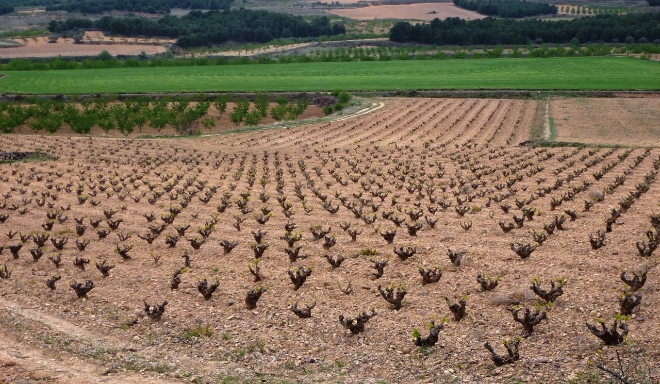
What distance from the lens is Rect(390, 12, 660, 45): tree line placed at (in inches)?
4653

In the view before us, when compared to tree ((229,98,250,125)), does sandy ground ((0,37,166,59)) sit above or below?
above

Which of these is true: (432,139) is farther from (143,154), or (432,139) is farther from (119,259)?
(119,259)

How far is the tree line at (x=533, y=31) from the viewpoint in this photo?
388ft

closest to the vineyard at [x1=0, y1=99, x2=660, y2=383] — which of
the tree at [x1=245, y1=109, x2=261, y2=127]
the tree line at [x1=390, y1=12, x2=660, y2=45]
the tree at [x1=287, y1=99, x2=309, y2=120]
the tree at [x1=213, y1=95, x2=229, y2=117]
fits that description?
the tree at [x1=245, y1=109, x2=261, y2=127]

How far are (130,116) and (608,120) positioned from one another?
121 ft

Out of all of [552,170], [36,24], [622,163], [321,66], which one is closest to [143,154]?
[552,170]

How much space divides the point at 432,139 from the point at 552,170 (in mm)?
14464

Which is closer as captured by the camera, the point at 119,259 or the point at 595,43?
the point at 119,259

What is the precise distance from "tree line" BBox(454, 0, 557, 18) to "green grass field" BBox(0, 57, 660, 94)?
3159 inches

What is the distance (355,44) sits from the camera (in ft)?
434

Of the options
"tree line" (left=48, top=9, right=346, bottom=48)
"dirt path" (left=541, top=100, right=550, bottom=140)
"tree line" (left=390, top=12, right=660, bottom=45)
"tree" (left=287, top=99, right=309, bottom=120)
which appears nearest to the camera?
"dirt path" (left=541, top=100, right=550, bottom=140)

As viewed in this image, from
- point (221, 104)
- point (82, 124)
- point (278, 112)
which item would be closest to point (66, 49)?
point (221, 104)

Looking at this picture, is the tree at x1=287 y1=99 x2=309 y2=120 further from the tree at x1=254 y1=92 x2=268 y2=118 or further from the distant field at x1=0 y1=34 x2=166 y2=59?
the distant field at x1=0 y1=34 x2=166 y2=59

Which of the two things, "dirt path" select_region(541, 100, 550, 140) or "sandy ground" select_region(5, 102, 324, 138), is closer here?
"dirt path" select_region(541, 100, 550, 140)
